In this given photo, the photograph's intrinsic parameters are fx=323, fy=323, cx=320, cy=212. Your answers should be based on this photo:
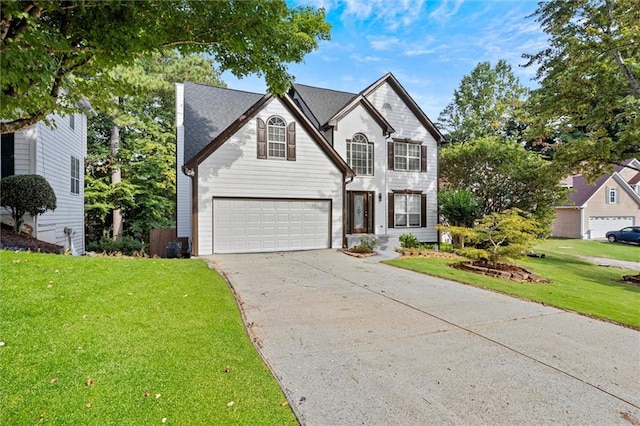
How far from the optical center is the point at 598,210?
30016mm

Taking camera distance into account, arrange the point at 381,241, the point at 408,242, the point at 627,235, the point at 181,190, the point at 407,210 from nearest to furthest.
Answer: the point at 381,241
the point at 408,242
the point at 181,190
the point at 407,210
the point at 627,235

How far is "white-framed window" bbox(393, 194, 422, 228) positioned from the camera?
17125mm

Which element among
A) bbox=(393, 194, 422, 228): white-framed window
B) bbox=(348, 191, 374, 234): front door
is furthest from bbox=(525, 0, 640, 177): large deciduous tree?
bbox=(348, 191, 374, 234): front door

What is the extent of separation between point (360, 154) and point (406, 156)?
3.07 metres

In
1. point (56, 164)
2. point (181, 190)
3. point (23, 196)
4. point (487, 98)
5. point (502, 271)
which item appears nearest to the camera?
point (23, 196)

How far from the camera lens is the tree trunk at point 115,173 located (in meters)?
21.0

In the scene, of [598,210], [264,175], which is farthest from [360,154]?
[598,210]

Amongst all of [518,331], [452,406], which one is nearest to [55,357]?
[452,406]

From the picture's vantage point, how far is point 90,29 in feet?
19.3

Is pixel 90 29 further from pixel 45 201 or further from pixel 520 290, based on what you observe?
pixel 520 290

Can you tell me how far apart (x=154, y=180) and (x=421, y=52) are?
17753 mm

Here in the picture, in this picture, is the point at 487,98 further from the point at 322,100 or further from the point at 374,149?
the point at 374,149

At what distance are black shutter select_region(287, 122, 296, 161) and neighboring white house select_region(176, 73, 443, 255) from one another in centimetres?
4

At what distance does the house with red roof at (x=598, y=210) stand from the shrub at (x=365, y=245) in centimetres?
2448
